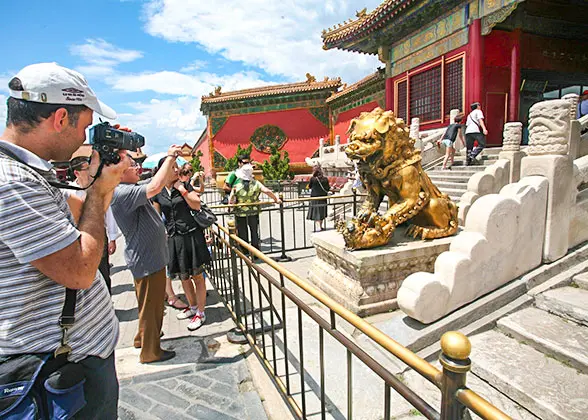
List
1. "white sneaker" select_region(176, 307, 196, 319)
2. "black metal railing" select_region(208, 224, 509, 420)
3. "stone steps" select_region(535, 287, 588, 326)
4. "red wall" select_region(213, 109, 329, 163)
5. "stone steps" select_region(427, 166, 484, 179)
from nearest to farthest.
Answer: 1. "black metal railing" select_region(208, 224, 509, 420)
2. "stone steps" select_region(535, 287, 588, 326)
3. "white sneaker" select_region(176, 307, 196, 319)
4. "stone steps" select_region(427, 166, 484, 179)
5. "red wall" select_region(213, 109, 329, 163)

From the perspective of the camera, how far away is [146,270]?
2855 mm

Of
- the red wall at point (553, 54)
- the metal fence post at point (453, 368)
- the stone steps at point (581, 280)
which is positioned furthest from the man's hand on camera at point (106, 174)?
the red wall at point (553, 54)

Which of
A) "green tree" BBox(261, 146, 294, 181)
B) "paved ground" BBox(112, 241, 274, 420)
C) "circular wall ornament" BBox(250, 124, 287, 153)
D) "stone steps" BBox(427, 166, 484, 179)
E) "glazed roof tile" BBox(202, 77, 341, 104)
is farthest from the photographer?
"circular wall ornament" BBox(250, 124, 287, 153)

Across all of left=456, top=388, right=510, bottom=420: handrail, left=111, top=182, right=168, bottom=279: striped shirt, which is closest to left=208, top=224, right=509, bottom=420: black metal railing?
left=456, top=388, right=510, bottom=420: handrail

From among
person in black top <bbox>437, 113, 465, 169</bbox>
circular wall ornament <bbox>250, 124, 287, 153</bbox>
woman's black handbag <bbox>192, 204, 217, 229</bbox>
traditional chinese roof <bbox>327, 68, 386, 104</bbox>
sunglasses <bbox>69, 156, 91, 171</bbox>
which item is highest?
traditional chinese roof <bbox>327, 68, 386, 104</bbox>

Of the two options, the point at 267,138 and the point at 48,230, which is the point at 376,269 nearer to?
the point at 48,230

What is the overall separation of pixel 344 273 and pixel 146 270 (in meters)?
1.96

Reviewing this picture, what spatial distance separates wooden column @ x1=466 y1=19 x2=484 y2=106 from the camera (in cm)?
980

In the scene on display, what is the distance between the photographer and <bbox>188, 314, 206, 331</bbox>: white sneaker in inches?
137

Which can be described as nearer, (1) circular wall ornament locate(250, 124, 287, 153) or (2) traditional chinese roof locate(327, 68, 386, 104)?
(2) traditional chinese roof locate(327, 68, 386, 104)

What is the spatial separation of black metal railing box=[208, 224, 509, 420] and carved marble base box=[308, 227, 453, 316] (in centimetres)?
31

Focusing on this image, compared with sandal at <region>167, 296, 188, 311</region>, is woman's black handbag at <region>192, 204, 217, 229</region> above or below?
above

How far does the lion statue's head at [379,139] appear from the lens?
135 inches

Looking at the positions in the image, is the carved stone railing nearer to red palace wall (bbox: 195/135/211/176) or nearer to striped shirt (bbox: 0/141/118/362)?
striped shirt (bbox: 0/141/118/362)
